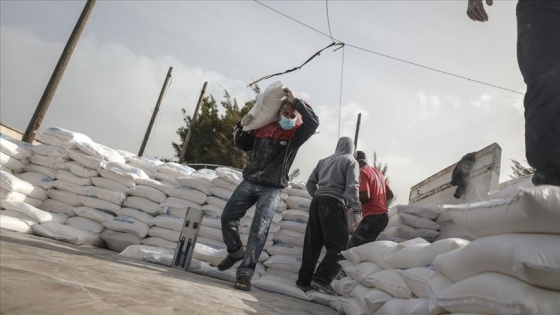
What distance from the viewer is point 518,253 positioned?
1195 mm

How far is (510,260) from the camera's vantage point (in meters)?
1.22

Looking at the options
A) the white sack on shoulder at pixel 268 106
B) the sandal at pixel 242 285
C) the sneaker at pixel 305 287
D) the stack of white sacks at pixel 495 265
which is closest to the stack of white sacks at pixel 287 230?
the stack of white sacks at pixel 495 265

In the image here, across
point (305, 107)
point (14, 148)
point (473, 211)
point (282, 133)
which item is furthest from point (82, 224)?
point (473, 211)

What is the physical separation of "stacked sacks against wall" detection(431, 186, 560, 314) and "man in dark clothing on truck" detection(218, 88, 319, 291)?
1.60m

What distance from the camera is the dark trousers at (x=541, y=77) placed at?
1.59m

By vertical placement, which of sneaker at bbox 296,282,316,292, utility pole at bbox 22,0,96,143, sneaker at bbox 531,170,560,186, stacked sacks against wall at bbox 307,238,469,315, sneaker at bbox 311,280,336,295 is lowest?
sneaker at bbox 296,282,316,292

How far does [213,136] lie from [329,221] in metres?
13.4

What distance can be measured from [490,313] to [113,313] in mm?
1194

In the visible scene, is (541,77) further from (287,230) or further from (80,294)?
(287,230)

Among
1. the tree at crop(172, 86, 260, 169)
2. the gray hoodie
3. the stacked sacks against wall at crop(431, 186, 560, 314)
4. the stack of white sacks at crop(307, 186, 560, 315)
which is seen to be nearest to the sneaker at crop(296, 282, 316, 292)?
the gray hoodie

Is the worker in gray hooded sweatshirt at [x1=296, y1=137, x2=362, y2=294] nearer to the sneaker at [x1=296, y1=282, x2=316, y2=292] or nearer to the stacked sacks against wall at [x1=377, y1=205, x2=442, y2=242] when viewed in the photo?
the sneaker at [x1=296, y1=282, x2=316, y2=292]

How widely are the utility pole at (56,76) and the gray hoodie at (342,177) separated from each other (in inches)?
264

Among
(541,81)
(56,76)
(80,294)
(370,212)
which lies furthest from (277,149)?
(56,76)

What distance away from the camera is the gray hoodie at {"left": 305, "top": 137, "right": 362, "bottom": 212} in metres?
3.33
